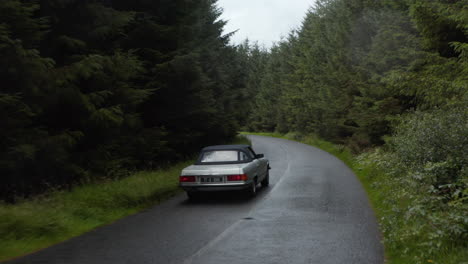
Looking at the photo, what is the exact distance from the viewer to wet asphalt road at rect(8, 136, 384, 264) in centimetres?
650

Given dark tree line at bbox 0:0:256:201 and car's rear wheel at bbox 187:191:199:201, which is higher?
dark tree line at bbox 0:0:256:201

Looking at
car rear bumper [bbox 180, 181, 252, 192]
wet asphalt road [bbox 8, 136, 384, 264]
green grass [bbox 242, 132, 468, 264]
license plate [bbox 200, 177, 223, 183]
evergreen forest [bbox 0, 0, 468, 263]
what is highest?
evergreen forest [bbox 0, 0, 468, 263]

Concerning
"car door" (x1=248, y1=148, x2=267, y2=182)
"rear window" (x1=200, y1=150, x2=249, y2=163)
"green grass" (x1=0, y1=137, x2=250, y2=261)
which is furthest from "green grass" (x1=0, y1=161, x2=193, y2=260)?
"car door" (x1=248, y1=148, x2=267, y2=182)

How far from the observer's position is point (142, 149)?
52.4 feet

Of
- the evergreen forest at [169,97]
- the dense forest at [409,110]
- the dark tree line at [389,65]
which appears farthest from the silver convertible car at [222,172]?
the dark tree line at [389,65]

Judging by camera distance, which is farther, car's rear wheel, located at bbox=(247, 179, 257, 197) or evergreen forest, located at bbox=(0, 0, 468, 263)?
car's rear wheel, located at bbox=(247, 179, 257, 197)

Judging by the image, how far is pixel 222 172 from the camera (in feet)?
37.6

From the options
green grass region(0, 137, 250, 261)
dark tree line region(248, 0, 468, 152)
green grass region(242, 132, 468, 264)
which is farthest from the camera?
dark tree line region(248, 0, 468, 152)

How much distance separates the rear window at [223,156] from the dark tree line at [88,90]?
271 cm

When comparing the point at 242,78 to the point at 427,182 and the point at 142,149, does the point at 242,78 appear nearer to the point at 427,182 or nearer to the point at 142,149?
the point at 142,149

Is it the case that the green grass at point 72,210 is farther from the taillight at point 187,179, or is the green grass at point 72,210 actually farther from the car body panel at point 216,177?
the car body panel at point 216,177

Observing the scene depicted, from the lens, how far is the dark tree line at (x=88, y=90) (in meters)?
9.28

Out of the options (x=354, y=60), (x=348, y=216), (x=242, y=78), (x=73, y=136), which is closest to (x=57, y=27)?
(x=73, y=136)

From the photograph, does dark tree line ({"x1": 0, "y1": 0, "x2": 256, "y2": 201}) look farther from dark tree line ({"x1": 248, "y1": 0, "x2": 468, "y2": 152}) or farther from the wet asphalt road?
dark tree line ({"x1": 248, "y1": 0, "x2": 468, "y2": 152})
